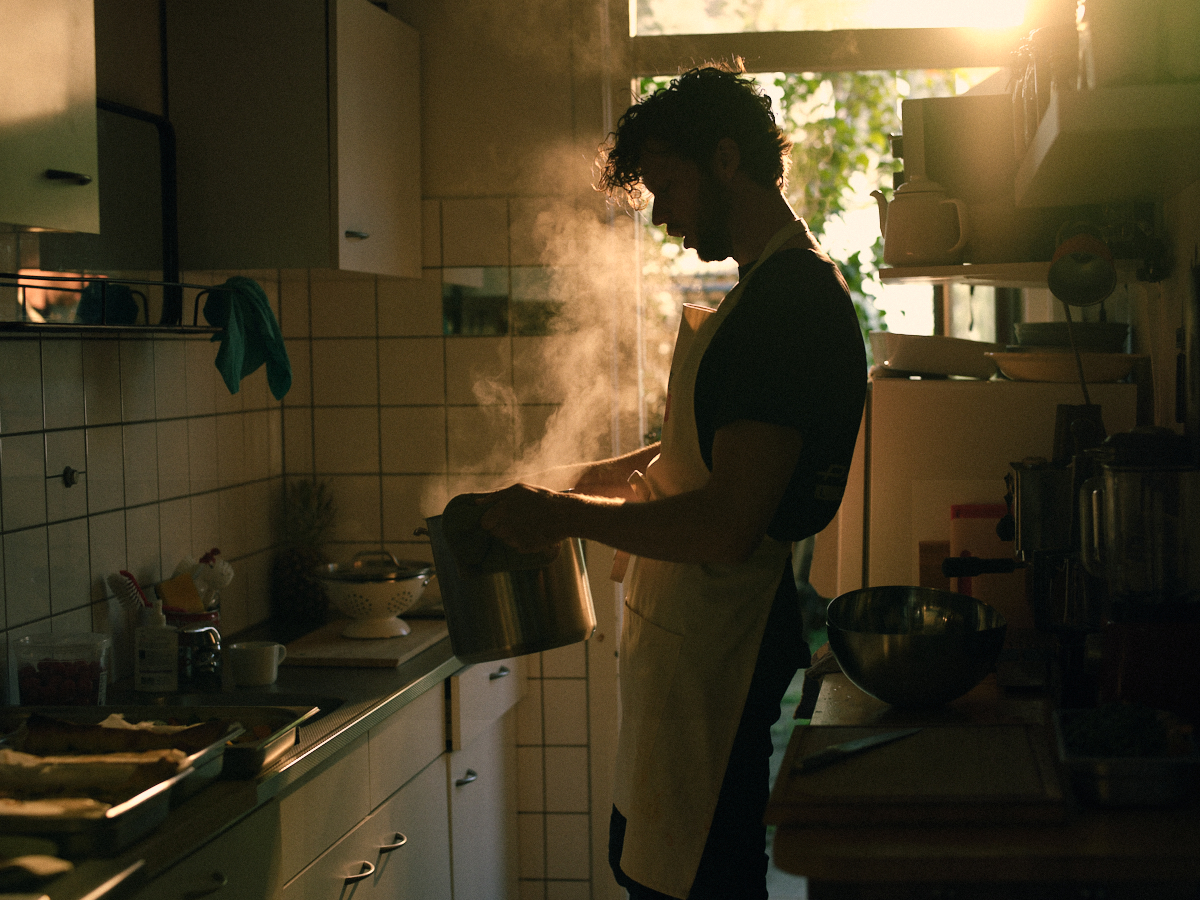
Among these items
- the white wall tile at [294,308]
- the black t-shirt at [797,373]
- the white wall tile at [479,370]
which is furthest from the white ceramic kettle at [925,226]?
the white wall tile at [294,308]

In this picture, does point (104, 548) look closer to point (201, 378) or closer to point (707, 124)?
point (201, 378)

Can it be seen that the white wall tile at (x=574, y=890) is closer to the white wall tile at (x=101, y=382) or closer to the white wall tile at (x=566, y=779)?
the white wall tile at (x=566, y=779)

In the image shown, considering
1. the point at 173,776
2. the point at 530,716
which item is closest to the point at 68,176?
the point at 173,776

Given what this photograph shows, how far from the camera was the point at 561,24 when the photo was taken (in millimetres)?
2641

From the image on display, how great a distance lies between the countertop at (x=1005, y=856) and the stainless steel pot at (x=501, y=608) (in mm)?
635

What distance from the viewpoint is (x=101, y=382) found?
6.70 ft

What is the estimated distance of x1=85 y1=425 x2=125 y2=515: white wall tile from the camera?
2006 millimetres

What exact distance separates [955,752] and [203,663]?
50.8 inches

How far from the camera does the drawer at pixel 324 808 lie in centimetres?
159

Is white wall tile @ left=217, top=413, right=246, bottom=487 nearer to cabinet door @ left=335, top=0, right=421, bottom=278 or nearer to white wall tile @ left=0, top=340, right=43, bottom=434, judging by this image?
cabinet door @ left=335, top=0, right=421, bottom=278

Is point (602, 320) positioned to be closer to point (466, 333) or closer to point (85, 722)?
point (466, 333)

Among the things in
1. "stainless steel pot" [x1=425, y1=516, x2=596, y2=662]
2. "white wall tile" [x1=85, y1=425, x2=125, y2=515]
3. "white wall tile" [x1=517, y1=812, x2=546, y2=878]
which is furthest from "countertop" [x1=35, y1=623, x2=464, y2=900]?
"white wall tile" [x1=517, y1=812, x2=546, y2=878]

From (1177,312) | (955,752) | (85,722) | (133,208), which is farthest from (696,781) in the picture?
(133,208)

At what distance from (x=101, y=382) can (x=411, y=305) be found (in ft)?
2.75
